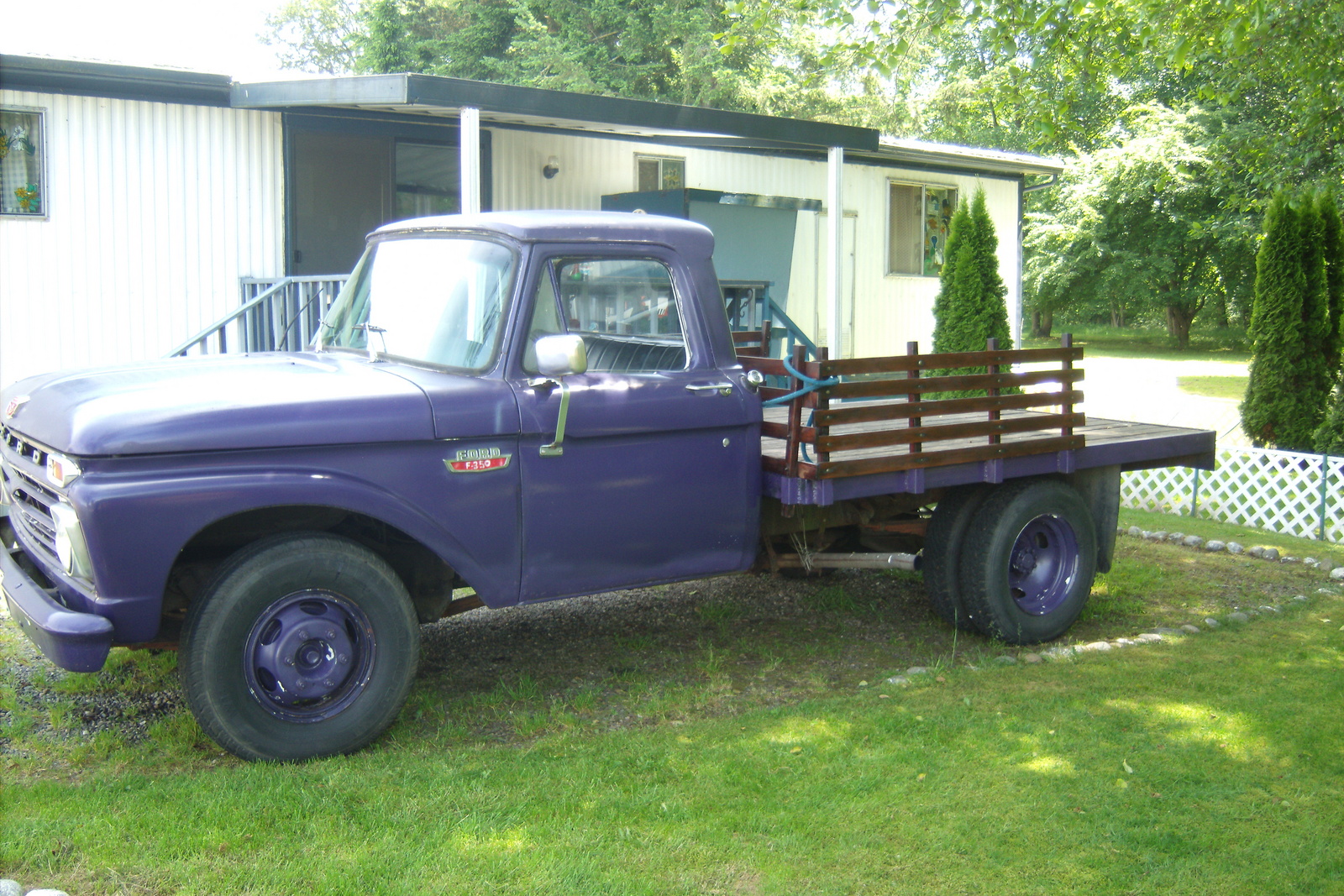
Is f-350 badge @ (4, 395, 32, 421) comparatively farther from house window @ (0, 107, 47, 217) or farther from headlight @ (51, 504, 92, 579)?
house window @ (0, 107, 47, 217)

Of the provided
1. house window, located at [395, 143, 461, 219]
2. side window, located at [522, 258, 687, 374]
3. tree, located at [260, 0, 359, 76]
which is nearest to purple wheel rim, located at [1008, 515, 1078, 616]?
side window, located at [522, 258, 687, 374]

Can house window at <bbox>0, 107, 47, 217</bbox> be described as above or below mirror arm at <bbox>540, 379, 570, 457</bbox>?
above

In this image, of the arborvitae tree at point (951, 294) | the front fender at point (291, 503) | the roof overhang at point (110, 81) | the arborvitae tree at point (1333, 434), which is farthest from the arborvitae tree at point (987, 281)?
the front fender at point (291, 503)

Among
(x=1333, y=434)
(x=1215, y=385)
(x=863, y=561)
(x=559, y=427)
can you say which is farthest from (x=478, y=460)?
(x=1215, y=385)

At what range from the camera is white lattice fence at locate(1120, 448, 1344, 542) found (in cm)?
975

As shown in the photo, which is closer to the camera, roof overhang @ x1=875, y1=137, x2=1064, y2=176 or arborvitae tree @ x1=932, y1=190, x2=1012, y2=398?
arborvitae tree @ x1=932, y1=190, x2=1012, y2=398

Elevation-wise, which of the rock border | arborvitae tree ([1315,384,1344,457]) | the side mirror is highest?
the side mirror

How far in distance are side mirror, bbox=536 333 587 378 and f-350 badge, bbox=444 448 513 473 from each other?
402 millimetres

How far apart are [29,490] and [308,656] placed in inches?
50.2

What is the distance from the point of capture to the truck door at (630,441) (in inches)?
187

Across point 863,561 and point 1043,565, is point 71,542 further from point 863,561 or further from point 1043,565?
point 1043,565

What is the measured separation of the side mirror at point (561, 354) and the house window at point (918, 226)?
492 inches

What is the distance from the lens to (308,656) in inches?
171

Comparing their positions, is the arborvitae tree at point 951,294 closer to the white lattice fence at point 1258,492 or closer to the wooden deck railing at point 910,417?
the white lattice fence at point 1258,492
